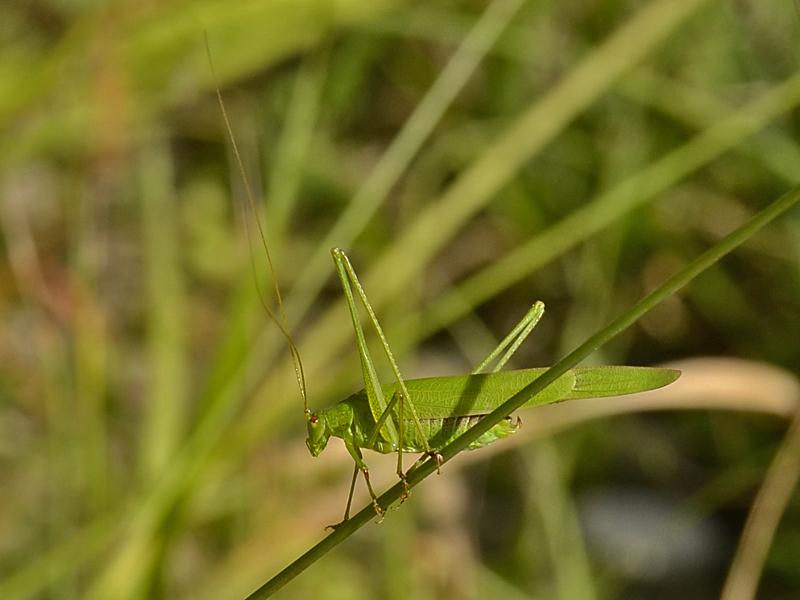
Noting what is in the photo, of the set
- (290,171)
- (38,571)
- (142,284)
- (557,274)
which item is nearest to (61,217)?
(142,284)

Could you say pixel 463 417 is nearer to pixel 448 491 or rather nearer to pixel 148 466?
pixel 148 466

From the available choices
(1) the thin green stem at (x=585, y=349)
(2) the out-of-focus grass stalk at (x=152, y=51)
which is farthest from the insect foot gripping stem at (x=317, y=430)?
(2) the out-of-focus grass stalk at (x=152, y=51)

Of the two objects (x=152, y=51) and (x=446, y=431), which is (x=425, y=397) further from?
(x=152, y=51)

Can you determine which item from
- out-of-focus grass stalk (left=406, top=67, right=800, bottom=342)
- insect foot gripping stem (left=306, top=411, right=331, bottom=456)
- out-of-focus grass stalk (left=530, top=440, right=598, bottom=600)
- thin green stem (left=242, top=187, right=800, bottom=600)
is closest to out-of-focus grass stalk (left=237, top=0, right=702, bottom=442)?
out-of-focus grass stalk (left=406, top=67, right=800, bottom=342)

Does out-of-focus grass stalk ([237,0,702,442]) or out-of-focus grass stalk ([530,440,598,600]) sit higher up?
out-of-focus grass stalk ([237,0,702,442])

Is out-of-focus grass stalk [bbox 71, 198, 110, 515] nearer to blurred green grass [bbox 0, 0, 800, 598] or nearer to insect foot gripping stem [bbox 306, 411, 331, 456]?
blurred green grass [bbox 0, 0, 800, 598]
